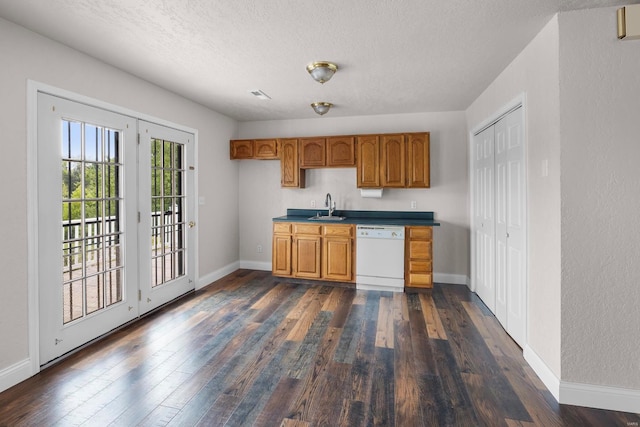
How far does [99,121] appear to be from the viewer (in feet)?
9.64

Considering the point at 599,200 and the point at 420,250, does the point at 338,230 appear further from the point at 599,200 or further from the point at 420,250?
the point at 599,200

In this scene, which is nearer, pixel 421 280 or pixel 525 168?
pixel 525 168

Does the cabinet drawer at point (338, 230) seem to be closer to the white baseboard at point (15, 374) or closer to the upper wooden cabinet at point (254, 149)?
the upper wooden cabinet at point (254, 149)

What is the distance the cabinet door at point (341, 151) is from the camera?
482 centimetres

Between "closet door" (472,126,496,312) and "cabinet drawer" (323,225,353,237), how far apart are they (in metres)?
1.66

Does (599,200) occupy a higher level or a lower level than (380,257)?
higher

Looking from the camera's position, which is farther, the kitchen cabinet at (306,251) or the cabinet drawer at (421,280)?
the kitchen cabinet at (306,251)

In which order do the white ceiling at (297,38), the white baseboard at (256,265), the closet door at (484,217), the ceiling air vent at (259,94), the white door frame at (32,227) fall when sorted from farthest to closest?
1. the white baseboard at (256,265)
2. the ceiling air vent at (259,94)
3. the closet door at (484,217)
4. the white door frame at (32,227)
5. the white ceiling at (297,38)

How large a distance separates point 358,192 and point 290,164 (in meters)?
1.15

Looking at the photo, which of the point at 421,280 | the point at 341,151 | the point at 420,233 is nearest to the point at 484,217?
the point at 420,233

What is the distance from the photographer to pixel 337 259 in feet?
15.3

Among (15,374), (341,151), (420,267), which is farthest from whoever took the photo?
(341,151)

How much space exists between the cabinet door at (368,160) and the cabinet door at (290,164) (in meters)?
0.95

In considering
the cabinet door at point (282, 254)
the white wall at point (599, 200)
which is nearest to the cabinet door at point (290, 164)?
the cabinet door at point (282, 254)
